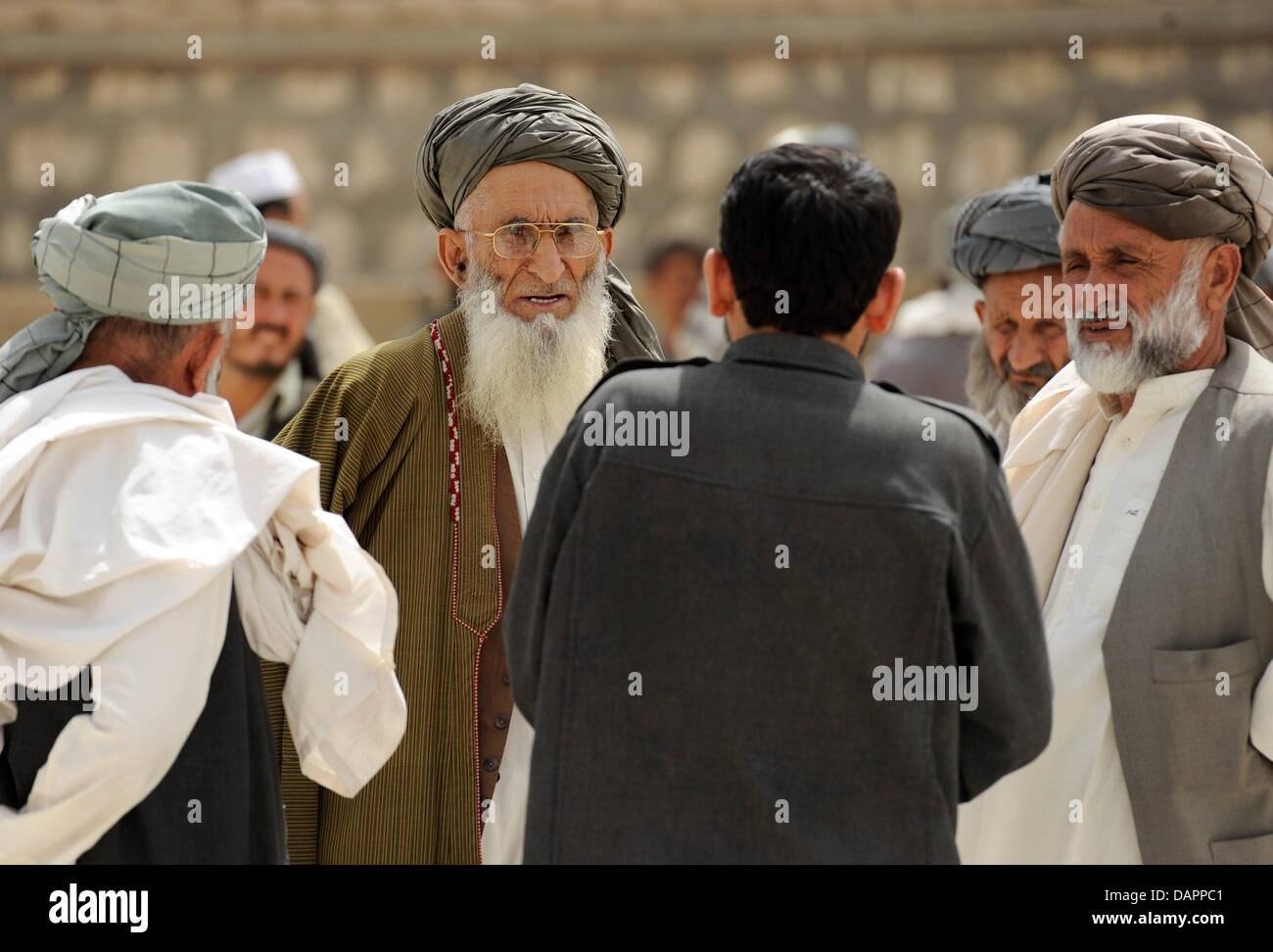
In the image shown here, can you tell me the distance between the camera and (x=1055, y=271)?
5195mm

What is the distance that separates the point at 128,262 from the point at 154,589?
61 cm

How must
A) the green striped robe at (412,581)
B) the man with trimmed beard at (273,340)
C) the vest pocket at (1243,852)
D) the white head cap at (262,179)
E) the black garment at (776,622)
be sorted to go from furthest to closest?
the white head cap at (262,179)
the man with trimmed beard at (273,340)
the green striped robe at (412,581)
the vest pocket at (1243,852)
the black garment at (776,622)

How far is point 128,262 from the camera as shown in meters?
3.37

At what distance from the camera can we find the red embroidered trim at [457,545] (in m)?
4.07

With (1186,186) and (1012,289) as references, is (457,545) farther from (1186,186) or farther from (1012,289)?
(1012,289)

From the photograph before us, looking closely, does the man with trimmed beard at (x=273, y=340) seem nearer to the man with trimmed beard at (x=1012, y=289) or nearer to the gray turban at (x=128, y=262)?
the man with trimmed beard at (x=1012, y=289)

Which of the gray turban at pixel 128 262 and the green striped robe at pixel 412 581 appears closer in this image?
the gray turban at pixel 128 262

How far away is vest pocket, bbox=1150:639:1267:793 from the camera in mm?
3732

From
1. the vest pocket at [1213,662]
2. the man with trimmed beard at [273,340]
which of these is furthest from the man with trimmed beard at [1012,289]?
the man with trimmed beard at [273,340]

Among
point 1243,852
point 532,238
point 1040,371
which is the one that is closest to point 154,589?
point 532,238

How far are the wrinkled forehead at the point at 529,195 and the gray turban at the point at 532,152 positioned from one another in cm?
2

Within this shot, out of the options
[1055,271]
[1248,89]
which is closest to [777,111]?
[1248,89]

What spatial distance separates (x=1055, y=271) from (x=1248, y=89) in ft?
25.5

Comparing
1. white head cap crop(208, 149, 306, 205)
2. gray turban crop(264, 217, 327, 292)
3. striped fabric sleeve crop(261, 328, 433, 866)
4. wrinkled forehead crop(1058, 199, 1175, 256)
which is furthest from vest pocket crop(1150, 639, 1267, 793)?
white head cap crop(208, 149, 306, 205)
